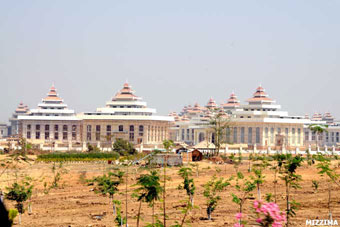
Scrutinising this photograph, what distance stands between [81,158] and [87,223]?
38.1 meters

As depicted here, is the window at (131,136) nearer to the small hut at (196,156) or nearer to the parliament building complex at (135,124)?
the parliament building complex at (135,124)

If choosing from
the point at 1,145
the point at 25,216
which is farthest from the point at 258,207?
the point at 1,145

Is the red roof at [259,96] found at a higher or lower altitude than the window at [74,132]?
higher

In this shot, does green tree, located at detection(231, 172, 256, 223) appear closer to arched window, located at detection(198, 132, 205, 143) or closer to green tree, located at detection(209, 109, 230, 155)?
green tree, located at detection(209, 109, 230, 155)

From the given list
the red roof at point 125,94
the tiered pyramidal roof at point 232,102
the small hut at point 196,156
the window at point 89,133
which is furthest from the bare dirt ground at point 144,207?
the tiered pyramidal roof at point 232,102

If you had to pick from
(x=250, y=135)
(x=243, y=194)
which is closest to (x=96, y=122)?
(x=250, y=135)

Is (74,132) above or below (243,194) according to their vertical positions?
below

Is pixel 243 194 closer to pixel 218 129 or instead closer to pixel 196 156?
pixel 196 156

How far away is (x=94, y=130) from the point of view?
3593 inches

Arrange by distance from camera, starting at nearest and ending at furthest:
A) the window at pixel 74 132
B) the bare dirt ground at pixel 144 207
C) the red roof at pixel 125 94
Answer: the bare dirt ground at pixel 144 207 → the red roof at pixel 125 94 → the window at pixel 74 132

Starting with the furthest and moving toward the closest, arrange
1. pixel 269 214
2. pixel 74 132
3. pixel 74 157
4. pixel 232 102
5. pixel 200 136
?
pixel 232 102, pixel 200 136, pixel 74 132, pixel 74 157, pixel 269 214

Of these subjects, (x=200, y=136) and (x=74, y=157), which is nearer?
(x=74, y=157)

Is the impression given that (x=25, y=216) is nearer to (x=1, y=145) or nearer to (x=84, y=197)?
(x=84, y=197)

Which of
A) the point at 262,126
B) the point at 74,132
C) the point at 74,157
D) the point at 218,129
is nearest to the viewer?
the point at 74,157
